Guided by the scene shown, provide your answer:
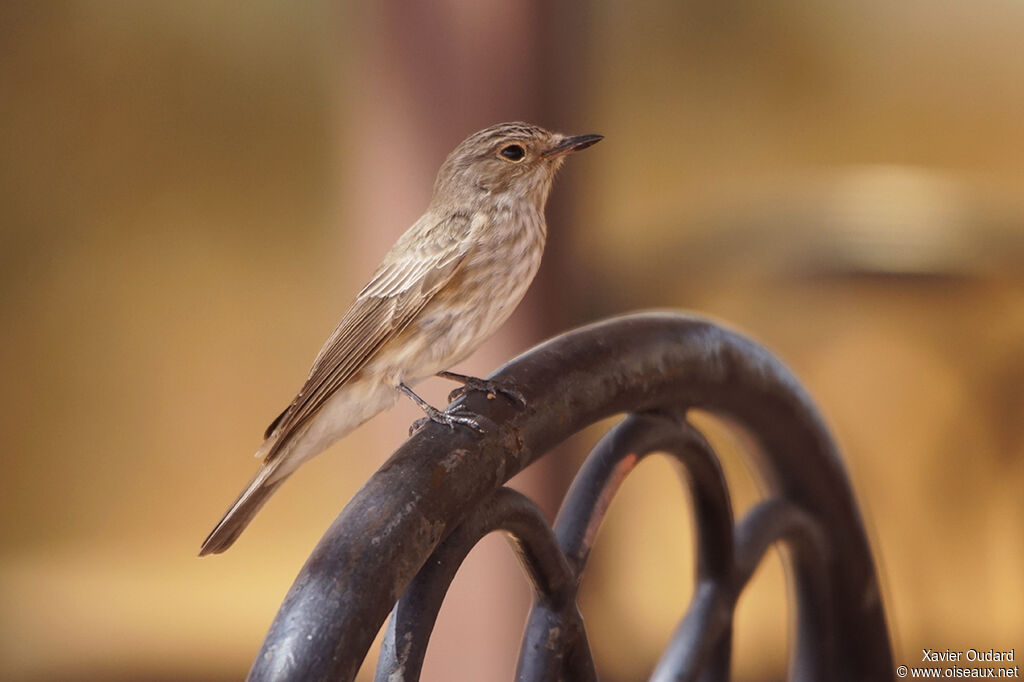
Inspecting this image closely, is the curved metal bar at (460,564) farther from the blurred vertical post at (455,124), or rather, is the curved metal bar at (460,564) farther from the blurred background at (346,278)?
the blurred background at (346,278)

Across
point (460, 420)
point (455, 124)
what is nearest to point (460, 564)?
point (460, 420)

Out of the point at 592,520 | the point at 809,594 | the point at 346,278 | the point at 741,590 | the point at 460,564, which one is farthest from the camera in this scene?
the point at 346,278

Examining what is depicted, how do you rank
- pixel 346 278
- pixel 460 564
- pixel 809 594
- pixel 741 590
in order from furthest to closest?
pixel 346 278, pixel 809 594, pixel 741 590, pixel 460 564

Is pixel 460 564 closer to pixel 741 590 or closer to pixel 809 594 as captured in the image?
pixel 741 590

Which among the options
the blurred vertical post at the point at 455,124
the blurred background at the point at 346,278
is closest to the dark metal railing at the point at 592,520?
the blurred vertical post at the point at 455,124

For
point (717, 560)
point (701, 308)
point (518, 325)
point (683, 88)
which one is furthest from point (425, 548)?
point (683, 88)

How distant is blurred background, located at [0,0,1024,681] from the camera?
2.79 m

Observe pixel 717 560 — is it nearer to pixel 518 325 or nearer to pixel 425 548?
pixel 425 548

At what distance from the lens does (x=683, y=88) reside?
301 cm

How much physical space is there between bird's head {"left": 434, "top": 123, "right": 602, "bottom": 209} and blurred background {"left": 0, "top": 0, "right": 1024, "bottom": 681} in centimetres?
155

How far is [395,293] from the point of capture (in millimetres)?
1037

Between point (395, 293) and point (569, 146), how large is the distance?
0.21m

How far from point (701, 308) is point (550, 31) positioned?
4.17 ft

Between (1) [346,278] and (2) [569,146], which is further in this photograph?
(1) [346,278]
